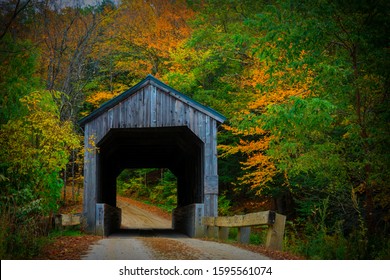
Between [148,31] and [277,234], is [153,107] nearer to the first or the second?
[148,31]

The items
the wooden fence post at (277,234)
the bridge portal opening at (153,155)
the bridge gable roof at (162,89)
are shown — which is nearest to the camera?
the wooden fence post at (277,234)

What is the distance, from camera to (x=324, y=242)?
7.56m

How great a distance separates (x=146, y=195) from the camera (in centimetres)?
3231

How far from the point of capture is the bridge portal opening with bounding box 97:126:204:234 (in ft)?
48.6

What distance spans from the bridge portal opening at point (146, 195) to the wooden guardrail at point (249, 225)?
438 inches

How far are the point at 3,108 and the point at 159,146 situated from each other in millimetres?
9542

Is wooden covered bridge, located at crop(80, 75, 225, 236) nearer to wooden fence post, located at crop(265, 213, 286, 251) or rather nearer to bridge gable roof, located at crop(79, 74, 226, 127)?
bridge gable roof, located at crop(79, 74, 226, 127)

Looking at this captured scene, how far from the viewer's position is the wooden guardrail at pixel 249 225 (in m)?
8.15

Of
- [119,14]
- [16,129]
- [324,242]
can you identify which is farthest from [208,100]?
[324,242]

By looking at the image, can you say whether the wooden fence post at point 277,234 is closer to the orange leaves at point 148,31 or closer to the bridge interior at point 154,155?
the orange leaves at point 148,31

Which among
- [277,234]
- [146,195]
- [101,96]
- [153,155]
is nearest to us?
[277,234]

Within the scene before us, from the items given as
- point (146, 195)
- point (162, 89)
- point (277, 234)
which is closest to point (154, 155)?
point (162, 89)

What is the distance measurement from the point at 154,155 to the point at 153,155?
0.04 m

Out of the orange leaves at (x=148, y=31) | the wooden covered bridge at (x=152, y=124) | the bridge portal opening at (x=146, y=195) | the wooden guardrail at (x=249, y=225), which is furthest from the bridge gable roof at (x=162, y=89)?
the bridge portal opening at (x=146, y=195)
